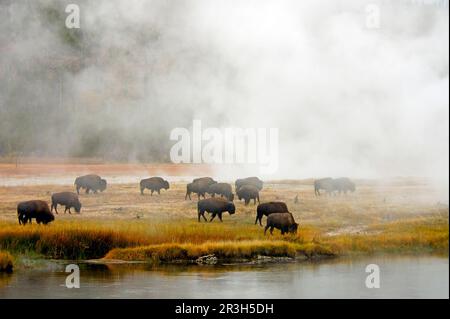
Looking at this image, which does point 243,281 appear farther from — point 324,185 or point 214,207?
point 324,185

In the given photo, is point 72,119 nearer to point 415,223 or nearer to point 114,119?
point 114,119

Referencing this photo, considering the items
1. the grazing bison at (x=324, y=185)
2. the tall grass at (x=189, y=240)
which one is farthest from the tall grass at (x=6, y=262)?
the grazing bison at (x=324, y=185)

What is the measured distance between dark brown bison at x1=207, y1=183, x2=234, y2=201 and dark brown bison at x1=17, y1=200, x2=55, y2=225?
16.4 feet

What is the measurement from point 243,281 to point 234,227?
3.96 meters

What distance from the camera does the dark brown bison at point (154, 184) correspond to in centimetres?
2738

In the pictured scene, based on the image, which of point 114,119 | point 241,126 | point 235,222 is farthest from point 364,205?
point 114,119

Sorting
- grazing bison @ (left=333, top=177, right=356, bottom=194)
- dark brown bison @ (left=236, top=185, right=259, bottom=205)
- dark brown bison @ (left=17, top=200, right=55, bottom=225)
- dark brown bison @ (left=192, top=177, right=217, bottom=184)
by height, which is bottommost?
dark brown bison @ (left=17, top=200, right=55, bottom=225)

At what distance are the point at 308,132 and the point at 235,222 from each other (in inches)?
244

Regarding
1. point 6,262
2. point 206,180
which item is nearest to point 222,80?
point 206,180

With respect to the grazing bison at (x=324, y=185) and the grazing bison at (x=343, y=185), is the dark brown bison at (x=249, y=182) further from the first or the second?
the grazing bison at (x=343, y=185)

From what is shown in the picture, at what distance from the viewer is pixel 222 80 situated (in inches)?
1321

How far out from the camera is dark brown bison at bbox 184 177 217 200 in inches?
1047

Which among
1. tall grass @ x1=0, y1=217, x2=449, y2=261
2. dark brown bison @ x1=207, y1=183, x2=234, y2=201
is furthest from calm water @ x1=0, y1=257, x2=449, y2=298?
dark brown bison @ x1=207, y1=183, x2=234, y2=201

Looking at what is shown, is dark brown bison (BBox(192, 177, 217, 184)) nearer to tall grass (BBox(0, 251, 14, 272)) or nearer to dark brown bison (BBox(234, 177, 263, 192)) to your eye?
dark brown bison (BBox(234, 177, 263, 192))
